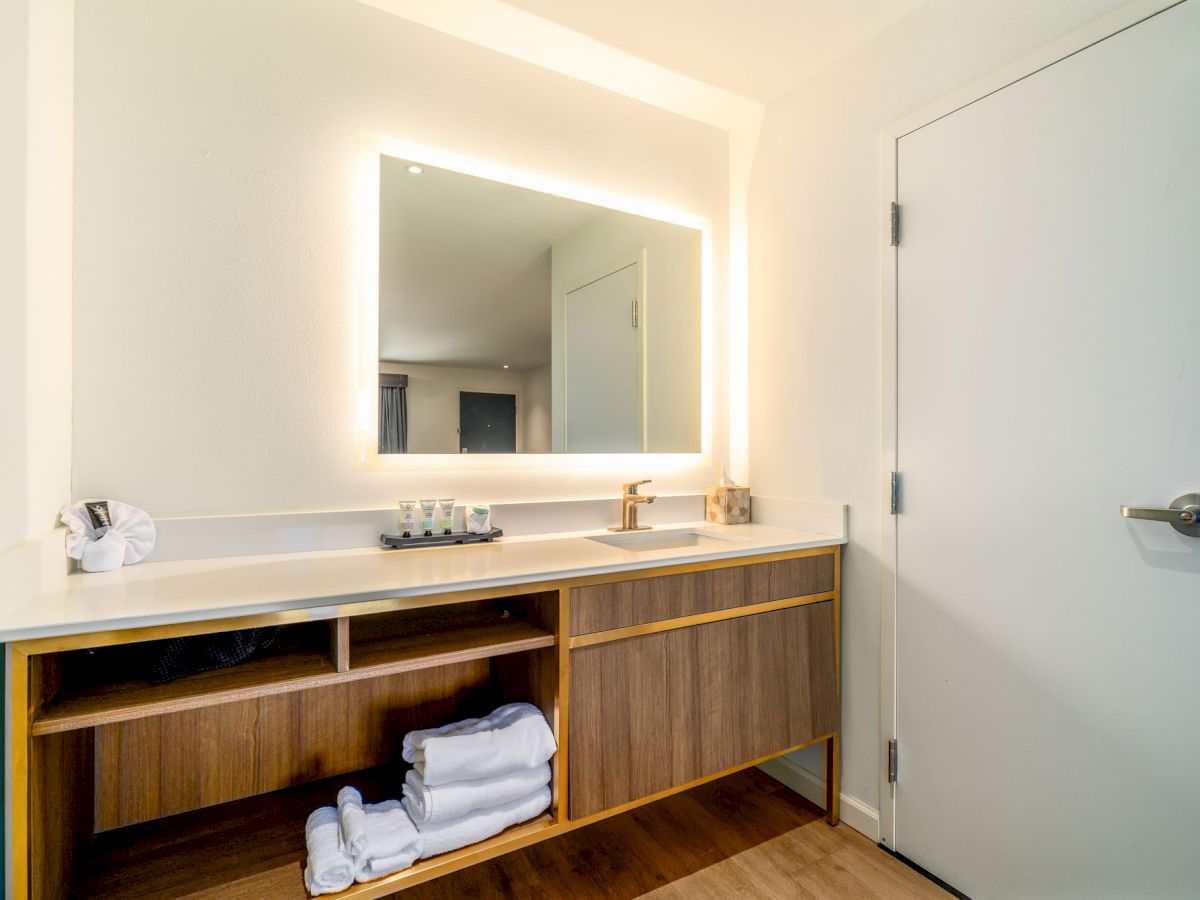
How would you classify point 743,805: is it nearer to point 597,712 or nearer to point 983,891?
point 983,891

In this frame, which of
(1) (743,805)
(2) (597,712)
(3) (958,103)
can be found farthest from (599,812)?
(3) (958,103)

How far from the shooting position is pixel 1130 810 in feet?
4.05

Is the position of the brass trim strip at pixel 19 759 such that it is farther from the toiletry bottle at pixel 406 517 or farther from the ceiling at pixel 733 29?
the ceiling at pixel 733 29

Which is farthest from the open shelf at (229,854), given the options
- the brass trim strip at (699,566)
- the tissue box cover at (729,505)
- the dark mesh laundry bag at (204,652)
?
the tissue box cover at (729,505)

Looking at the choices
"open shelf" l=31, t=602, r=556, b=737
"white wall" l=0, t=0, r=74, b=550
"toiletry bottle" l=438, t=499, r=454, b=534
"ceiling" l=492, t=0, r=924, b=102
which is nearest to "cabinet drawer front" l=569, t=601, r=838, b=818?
"open shelf" l=31, t=602, r=556, b=737

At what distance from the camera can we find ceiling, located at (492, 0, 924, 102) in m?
1.67

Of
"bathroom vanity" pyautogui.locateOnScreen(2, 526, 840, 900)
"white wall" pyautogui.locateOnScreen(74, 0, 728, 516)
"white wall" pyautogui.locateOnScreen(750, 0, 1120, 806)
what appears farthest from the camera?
"white wall" pyautogui.locateOnScreen(750, 0, 1120, 806)

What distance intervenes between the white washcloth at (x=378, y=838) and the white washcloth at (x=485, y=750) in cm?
10

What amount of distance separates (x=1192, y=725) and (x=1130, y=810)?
0.23m

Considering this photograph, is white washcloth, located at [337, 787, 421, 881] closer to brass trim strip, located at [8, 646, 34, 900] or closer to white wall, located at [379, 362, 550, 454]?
brass trim strip, located at [8, 646, 34, 900]

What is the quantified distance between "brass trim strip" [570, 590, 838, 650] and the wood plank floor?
0.68m

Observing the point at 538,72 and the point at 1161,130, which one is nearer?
the point at 1161,130

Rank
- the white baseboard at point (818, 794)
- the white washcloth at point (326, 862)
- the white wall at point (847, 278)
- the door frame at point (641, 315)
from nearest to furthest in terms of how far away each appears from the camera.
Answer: the white washcloth at point (326, 862), the white wall at point (847, 278), the white baseboard at point (818, 794), the door frame at point (641, 315)

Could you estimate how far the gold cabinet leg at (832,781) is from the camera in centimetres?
182
